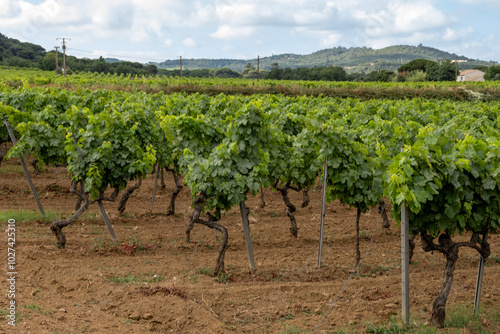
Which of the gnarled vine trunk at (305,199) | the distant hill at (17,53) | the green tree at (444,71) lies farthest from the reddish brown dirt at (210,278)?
the distant hill at (17,53)

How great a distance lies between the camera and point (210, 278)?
7.68 metres

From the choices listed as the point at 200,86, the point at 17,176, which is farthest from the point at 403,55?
the point at 17,176

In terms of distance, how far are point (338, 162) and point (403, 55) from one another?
187 m

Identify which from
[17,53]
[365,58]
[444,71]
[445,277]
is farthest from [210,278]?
[365,58]

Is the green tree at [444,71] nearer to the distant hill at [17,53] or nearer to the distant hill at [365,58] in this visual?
the distant hill at [17,53]

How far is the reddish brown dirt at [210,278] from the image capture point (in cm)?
605

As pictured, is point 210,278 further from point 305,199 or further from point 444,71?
point 444,71

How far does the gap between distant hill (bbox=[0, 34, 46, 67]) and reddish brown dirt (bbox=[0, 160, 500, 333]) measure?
64.1m

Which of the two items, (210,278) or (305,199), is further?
(305,199)

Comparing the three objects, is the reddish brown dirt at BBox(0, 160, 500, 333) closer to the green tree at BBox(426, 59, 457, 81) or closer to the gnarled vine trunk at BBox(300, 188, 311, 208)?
the gnarled vine trunk at BBox(300, 188, 311, 208)

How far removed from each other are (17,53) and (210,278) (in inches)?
3557

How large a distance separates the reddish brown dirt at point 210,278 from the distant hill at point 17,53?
64.1m

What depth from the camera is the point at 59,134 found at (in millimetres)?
10500

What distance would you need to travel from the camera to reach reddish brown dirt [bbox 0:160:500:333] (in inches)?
238
